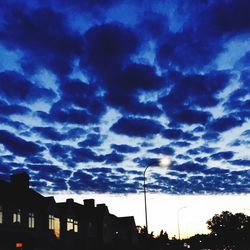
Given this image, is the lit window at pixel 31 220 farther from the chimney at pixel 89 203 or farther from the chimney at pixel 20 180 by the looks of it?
the chimney at pixel 89 203

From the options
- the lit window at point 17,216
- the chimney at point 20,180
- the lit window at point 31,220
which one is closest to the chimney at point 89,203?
the chimney at point 20,180

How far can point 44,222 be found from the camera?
46531mm

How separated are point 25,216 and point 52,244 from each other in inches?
219

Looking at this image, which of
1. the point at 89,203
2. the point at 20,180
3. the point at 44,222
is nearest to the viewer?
the point at 44,222

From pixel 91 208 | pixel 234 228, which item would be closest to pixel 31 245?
pixel 91 208

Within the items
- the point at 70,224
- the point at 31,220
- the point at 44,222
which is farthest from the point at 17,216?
the point at 70,224

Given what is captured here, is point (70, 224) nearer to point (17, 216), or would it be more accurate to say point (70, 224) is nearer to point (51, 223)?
point (51, 223)

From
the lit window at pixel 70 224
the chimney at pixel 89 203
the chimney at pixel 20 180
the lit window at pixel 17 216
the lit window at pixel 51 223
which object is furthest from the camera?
the chimney at pixel 89 203

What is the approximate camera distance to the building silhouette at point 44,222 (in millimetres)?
38347

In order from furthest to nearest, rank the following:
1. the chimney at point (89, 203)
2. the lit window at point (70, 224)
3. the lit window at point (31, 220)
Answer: the chimney at point (89, 203) → the lit window at point (70, 224) → the lit window at point (31, 220)

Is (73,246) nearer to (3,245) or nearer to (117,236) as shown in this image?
(3,245)

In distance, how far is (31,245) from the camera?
39438mm

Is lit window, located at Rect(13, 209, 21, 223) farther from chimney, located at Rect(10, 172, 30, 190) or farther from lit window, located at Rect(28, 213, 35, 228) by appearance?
chimney, located at Rect(10, 172, 30, 190)

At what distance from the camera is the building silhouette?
38.3 meters
